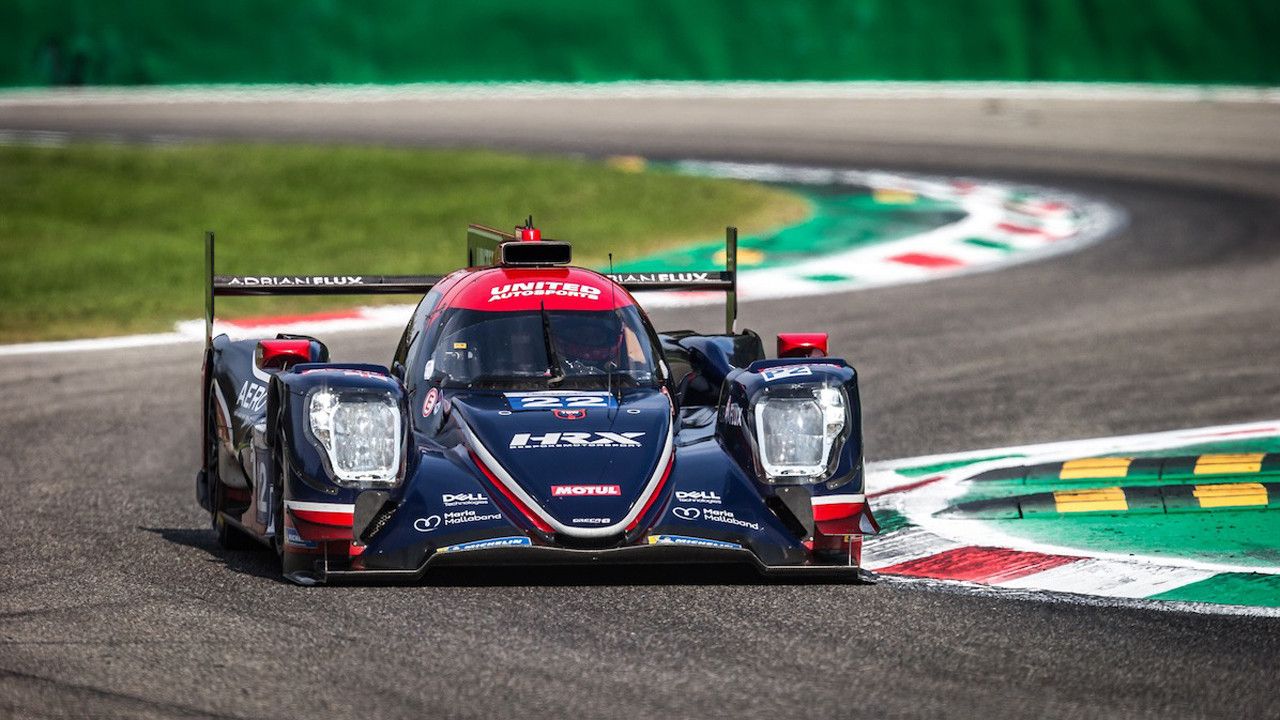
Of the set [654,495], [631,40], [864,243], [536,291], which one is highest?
[631,40]

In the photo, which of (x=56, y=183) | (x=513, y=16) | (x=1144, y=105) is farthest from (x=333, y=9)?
(x=1144, y=105)

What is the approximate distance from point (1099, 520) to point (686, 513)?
2380 mm

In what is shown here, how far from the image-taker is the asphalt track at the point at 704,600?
595 centimetres

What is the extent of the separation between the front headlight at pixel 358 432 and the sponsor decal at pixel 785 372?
155 centimetres

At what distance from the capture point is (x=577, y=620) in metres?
6.88

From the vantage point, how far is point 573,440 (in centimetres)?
767

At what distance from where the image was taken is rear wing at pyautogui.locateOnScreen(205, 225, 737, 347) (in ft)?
30.4

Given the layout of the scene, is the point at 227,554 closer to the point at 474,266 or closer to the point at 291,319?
the point at 474,266

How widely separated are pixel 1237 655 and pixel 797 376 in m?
2.26

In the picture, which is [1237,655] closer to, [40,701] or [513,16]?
[40,701]

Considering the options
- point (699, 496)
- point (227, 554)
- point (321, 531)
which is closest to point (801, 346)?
point (699, 496)

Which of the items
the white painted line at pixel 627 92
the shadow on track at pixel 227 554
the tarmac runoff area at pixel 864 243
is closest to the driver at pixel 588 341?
the shadow on track at pixel 227 554

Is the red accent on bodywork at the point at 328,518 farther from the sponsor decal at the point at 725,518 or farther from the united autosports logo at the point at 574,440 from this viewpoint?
the sponsor decal at the point at 725,518

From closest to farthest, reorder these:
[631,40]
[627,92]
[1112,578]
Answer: [1112,578] → [627,92] → [631,40]
